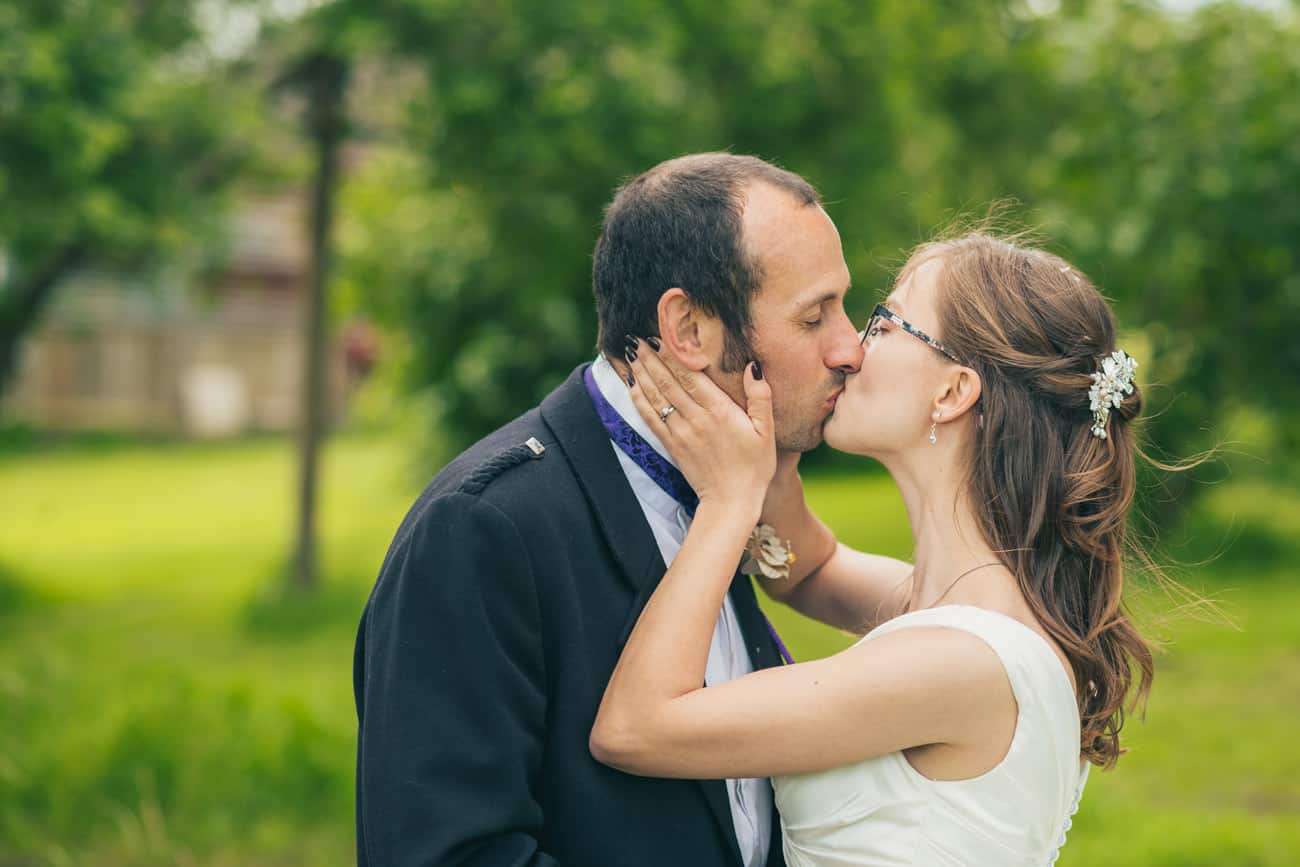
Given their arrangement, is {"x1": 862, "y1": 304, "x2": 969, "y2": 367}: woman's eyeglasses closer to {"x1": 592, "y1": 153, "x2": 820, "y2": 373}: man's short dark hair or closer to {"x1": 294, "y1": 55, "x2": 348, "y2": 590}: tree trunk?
{"x1": 592, "y1": 153, "x2": 820, "y2": 373}: man's short dark hair

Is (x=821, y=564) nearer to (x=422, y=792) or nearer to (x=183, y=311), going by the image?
(x=422, y=792)

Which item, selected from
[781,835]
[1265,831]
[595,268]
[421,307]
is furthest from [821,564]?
[421,307]

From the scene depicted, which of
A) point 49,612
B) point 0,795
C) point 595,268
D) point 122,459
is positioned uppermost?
→ point 595,268

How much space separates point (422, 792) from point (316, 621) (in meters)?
8.50

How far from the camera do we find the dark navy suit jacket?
2.11 metres

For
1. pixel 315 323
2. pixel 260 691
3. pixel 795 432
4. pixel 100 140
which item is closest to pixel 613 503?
pixel 795 432

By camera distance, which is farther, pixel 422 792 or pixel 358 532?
pixel 358 532

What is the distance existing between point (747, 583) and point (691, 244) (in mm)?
739

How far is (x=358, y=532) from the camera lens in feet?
49.3

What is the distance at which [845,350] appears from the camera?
2.68 metres

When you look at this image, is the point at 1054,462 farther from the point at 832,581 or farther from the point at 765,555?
the point at 832,581

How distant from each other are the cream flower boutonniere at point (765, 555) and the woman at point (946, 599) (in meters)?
0.23

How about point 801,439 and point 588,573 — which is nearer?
point 588,573

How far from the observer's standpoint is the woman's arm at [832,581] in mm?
3133
